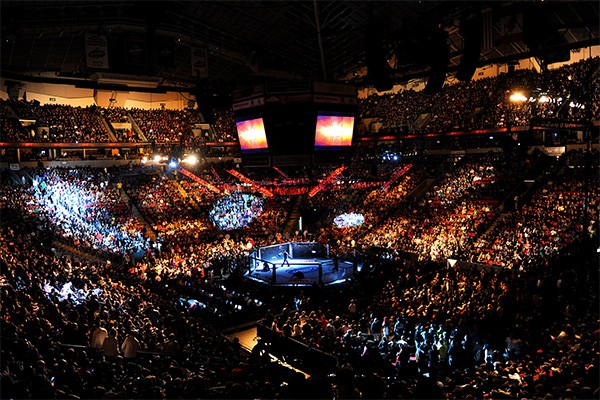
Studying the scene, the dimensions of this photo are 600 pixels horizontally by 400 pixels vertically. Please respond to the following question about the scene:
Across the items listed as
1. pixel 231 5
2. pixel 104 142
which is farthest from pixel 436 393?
pixel 104 142

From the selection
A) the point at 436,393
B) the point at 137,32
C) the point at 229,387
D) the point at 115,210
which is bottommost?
the point at 436,393

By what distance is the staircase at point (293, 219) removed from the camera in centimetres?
3366

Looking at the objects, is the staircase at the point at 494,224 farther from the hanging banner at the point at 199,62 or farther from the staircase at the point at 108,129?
the staircase at the point at 108,129

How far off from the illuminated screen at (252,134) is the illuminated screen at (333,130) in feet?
7.12

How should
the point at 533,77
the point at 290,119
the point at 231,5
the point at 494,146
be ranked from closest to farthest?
the point at 290,119, the point at 231,5, the point at 533,77, the point at 494,146

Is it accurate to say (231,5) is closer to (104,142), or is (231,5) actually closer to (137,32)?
(137,32)

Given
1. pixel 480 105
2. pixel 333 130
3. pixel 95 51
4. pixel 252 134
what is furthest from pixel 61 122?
pixel 480 105

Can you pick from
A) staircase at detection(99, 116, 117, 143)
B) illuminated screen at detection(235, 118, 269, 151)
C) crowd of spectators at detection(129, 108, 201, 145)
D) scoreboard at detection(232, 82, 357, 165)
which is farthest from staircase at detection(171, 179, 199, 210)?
scoreboard at detection(232, 82, 357, 165)

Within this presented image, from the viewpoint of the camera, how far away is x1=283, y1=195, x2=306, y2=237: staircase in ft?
110

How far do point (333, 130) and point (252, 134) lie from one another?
3330 mm

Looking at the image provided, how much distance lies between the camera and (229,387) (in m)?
6.77

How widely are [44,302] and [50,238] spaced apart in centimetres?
1192

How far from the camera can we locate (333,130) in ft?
63.3

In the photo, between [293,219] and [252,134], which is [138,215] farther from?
[252,134]
